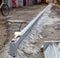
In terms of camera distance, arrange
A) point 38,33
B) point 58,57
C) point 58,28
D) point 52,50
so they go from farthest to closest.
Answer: point 58,28, point 38,33, point 52,50, point 58,57

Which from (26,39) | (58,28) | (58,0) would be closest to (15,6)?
(58,0)

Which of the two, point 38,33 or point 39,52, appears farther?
point 38,33

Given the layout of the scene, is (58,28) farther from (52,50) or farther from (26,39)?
(52,50)

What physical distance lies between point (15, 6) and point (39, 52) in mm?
14776

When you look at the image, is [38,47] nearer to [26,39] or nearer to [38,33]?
[26,39]

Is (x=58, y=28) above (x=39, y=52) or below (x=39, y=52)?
below

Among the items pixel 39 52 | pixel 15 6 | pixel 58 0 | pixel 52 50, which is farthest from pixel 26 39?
pixel 58 0

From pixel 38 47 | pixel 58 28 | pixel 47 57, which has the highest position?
pixel 47 57

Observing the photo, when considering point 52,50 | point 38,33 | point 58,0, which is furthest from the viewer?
point 58,0

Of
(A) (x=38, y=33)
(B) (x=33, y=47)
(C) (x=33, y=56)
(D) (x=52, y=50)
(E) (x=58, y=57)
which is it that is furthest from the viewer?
(A) (x=38, y=33)

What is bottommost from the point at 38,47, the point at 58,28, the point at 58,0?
the point at 58,0

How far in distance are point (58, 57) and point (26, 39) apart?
2352 millimetres

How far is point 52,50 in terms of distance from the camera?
6.03 metres

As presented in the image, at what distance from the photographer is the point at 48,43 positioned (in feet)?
21.0
